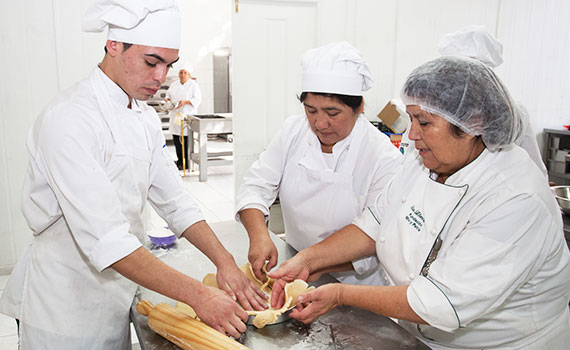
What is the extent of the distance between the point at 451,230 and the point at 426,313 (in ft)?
0.87

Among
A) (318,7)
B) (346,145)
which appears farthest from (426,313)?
(318,7)

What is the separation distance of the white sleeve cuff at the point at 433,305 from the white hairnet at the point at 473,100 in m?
0.43

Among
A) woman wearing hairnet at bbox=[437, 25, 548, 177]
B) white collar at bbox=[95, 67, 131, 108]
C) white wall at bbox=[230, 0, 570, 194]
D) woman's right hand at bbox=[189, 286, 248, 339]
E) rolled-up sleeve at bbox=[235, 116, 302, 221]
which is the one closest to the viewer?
woman's right hand at bbox=[189, 286, 248, 339]

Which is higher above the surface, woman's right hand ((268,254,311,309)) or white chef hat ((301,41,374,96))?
white chef hat ((301,41,374,96))

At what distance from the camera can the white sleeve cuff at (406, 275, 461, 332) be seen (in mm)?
1142

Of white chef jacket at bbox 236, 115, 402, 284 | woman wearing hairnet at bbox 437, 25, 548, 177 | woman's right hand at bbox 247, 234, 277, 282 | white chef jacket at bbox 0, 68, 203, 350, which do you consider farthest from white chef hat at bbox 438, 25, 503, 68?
white chef jacket at bbox 0, 68, 203, 350

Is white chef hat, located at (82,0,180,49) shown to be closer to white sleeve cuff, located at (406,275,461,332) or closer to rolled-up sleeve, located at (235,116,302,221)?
rolled-up sleeve, located at (235,116,302,221)

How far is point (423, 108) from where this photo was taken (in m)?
1.26

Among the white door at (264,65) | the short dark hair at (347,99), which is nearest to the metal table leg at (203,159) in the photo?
the white door at (264,65)

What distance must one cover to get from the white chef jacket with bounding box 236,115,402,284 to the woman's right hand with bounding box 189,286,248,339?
2.12 ft

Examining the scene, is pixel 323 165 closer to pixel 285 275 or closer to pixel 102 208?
pixel 285 275

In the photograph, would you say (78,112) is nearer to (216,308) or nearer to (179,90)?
(216,308)

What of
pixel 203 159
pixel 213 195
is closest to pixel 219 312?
pixel 213 195

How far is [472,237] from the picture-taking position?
116 centimetres
